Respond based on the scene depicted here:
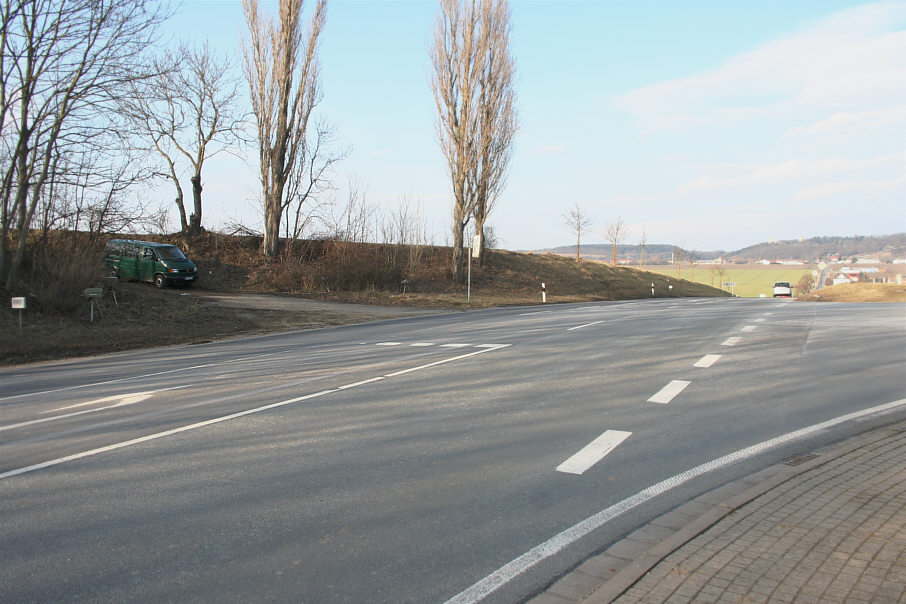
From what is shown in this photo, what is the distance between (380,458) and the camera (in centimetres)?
550

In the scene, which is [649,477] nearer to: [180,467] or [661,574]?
[661,574]

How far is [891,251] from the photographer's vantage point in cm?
7650

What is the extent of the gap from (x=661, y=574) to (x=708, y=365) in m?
7.45

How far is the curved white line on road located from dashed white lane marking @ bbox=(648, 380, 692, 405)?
1632 mm

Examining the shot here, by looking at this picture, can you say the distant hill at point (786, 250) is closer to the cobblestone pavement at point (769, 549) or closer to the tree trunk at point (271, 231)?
the tree trunk at point (271, 231)

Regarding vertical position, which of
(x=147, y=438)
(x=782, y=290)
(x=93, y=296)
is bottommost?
(x=782, y=290)

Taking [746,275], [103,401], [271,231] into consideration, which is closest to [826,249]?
[746,275]

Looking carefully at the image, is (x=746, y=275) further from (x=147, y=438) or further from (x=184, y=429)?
(x=147, y=438)

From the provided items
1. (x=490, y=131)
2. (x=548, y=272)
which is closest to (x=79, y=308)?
(x=490, y=131)

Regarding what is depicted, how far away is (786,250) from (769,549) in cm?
14238

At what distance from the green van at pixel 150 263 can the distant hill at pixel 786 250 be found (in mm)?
60960

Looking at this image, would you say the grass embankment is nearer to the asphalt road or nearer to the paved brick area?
the asphalt road

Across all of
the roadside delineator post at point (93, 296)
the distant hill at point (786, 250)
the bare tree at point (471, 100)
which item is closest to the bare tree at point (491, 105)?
the bare tree at point (471, 100)

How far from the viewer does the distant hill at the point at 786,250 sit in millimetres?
88375
